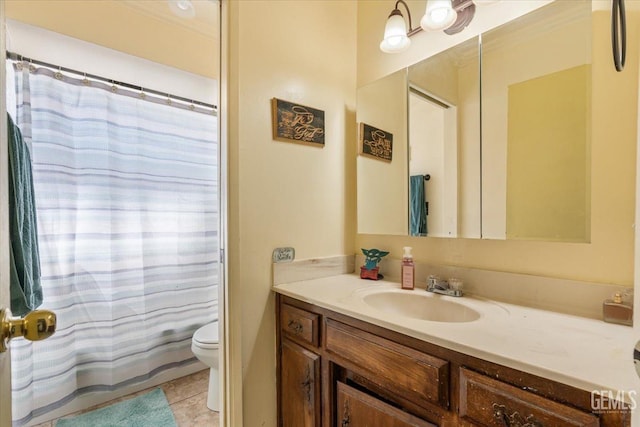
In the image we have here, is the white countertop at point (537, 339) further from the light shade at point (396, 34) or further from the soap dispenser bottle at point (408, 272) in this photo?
the light shade at point (396, 34)

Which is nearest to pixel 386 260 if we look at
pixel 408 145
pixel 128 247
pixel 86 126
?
pixel 408 145

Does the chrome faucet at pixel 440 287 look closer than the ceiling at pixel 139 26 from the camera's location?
Yes

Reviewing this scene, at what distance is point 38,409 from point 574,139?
2773 millimetres

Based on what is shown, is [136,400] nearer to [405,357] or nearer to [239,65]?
[405,357]

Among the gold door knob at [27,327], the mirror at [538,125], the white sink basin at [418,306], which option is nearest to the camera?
the gold door knob at [27,327]

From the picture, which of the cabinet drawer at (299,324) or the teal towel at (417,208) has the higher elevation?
the teal towel at (417,208)

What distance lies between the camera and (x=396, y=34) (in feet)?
4.40

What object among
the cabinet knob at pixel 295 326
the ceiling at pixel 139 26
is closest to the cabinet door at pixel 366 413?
the cabinet knob at pixel 295 326

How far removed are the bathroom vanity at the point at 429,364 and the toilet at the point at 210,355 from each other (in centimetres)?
58

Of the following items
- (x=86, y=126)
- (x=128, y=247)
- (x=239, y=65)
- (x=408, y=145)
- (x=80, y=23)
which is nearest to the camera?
(x=239, y=65)

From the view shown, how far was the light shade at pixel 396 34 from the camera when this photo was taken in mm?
1332

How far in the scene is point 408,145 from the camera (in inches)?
54.9

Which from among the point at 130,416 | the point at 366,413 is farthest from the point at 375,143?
the point at 130,416

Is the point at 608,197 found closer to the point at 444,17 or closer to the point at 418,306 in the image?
the point at 418,306
